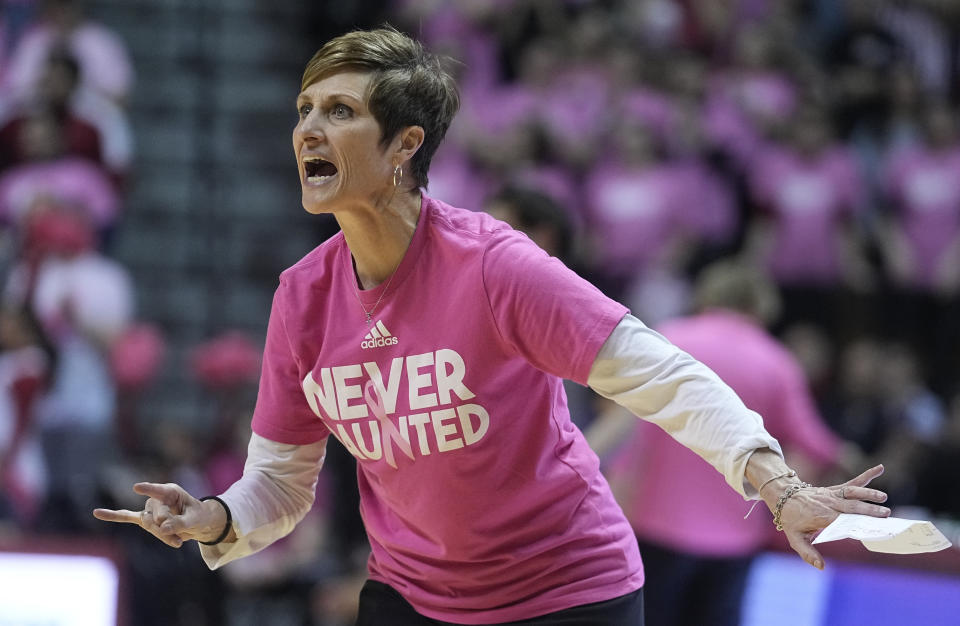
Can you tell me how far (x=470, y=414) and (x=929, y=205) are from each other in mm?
7364

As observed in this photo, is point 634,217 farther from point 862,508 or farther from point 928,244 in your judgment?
point 862,508

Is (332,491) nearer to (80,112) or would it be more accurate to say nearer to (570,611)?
(80,112)

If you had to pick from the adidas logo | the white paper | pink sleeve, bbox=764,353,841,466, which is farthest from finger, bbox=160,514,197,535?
pink sleeve, bbox=764,353,841,466

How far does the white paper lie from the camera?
2.25m

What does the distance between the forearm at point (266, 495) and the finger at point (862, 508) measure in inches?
48.3

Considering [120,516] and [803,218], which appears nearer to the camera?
[120,516]

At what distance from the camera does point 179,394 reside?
8781mm

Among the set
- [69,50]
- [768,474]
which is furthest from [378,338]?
[69,50]

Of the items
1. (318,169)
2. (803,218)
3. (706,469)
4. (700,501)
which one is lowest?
(700,501)

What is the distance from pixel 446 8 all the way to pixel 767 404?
5.32m

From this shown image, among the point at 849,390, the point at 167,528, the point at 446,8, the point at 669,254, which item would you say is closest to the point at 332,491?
the point at 669,254

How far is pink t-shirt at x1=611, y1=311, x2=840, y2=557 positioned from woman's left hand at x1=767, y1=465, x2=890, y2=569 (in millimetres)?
2681

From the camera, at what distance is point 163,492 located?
9.00ft

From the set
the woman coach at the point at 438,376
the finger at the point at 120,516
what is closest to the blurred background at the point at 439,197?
the woman coach at the point at 438,376
